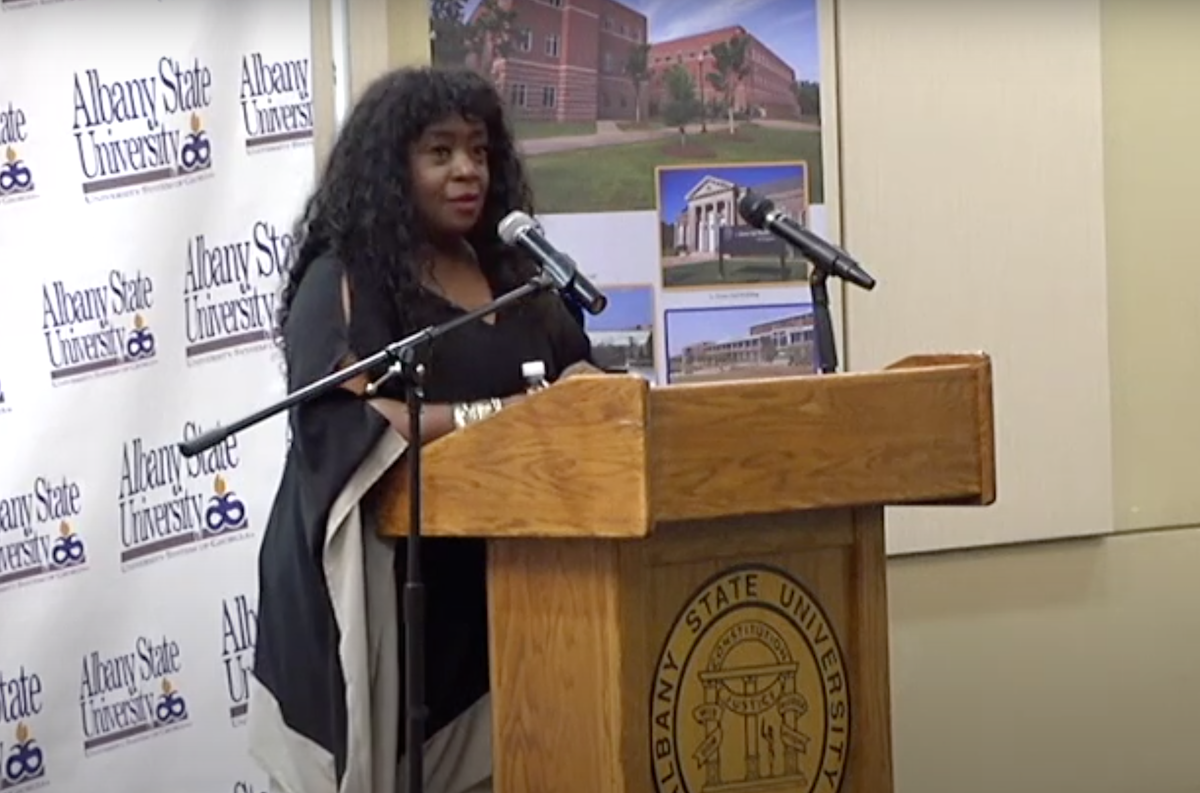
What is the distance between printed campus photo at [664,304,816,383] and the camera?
3969 mm

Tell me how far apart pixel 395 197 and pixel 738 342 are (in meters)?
1.33

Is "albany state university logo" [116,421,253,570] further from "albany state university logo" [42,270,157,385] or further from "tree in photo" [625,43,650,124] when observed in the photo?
"tree in photo" [625,43,650,124]

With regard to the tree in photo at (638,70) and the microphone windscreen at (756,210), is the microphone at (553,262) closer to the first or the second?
the microphone windscreen at (756,210)

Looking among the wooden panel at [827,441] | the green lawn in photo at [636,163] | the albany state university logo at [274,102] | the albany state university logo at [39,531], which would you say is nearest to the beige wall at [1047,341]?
the green lawn in photo at [636,163]

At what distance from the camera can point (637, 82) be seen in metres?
3.91

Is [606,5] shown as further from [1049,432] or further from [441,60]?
[1049,432]

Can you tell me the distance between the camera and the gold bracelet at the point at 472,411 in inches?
104

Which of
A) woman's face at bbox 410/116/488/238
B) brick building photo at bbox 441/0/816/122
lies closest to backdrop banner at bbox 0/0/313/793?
brick building photo at bbox 441/0/816/122

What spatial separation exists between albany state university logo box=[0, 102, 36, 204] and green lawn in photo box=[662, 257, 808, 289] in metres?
1.29

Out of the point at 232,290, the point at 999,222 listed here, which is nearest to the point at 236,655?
the point at 232,290

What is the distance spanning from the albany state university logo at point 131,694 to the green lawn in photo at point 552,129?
1214 mm

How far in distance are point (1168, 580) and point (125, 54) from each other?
2642mm

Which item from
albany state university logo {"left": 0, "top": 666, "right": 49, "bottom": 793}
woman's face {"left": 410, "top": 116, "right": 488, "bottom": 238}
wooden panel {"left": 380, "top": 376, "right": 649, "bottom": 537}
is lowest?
albany state university logo {"left": 0, "top": 666, "right": 49, "bottom": 793}

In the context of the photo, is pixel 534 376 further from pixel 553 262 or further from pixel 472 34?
pixel 472 34
